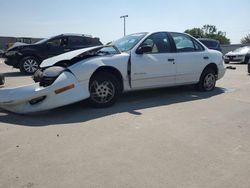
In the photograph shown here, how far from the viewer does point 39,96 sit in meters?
4.92

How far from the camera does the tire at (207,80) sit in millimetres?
7543

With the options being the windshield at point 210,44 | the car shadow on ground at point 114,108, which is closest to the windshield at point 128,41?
the car shadow on ground at point 114,108

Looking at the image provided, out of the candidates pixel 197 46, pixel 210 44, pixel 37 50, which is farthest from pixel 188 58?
pixel 210 44

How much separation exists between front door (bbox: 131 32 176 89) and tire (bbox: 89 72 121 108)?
1.65 ft

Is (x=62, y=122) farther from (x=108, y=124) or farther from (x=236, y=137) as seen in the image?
(x=236, y=137)

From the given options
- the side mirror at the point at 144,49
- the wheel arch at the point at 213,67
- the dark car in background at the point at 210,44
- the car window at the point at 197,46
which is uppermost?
the dark car in background at the point at 210,44

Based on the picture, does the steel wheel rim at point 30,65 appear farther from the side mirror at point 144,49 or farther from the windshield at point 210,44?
the windshield at point 210,44

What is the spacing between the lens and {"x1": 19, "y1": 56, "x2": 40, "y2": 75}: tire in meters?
11.7

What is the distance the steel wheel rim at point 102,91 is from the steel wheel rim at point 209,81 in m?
3.07

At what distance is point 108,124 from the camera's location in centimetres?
462

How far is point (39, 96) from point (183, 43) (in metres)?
3.95

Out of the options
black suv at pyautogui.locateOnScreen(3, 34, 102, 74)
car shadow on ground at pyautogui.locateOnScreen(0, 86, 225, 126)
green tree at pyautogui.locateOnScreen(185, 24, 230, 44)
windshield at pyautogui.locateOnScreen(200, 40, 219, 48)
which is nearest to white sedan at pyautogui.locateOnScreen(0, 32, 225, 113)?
car shadow on ground at pyautogui.locateOnScreen(0, 86, 225, 126)

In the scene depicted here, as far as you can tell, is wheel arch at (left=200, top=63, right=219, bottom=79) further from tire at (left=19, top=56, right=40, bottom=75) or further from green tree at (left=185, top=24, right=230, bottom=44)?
green tree at (left=185, top=24, right=230, bottom=44)

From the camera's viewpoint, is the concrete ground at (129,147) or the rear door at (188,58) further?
the rear door at (188,58)
